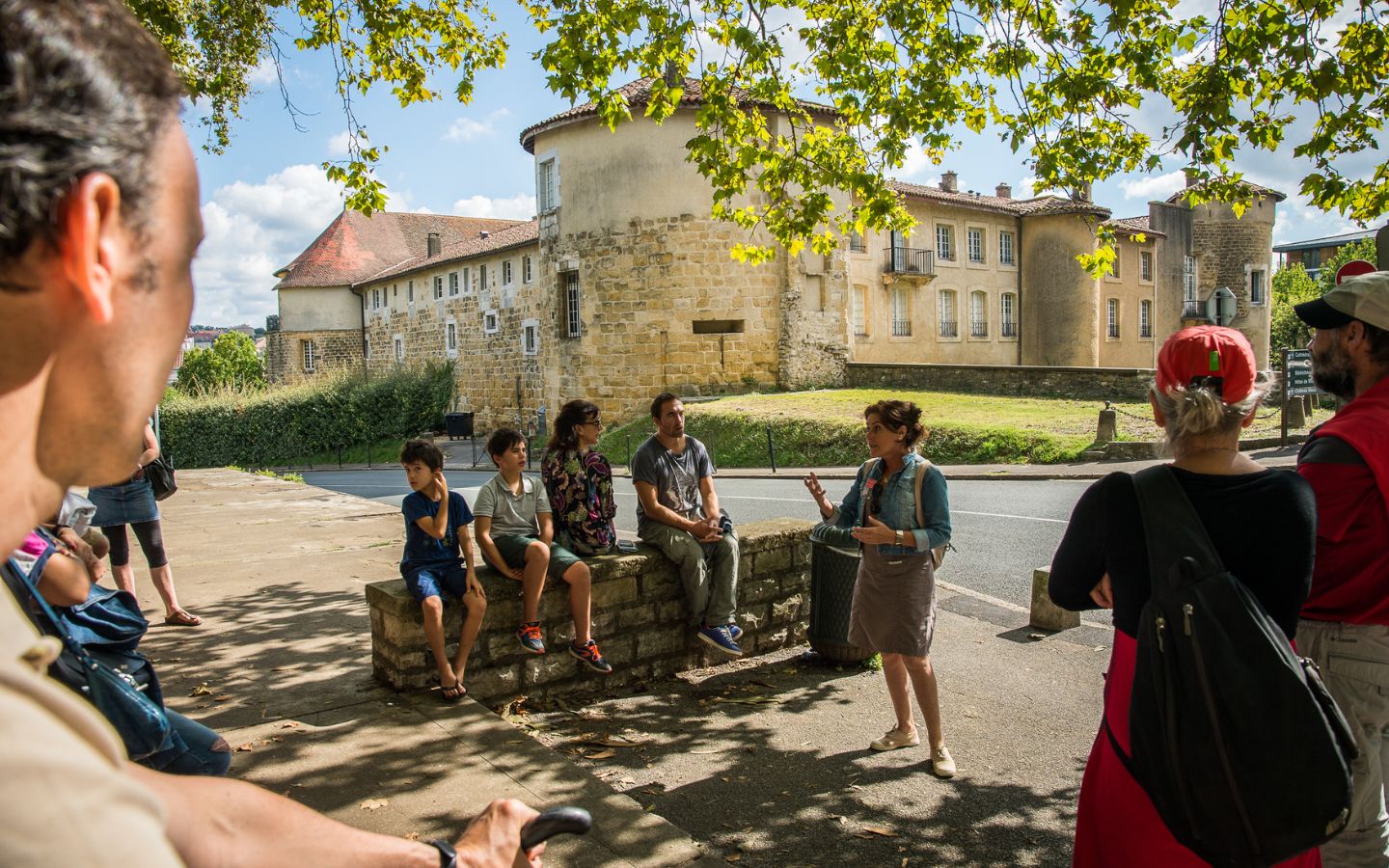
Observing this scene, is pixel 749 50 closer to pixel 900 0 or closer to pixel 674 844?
pixel 900 0

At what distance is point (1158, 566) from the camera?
2395mm

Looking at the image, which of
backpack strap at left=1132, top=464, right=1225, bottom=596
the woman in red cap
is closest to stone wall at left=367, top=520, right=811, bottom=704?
the woman in red cap

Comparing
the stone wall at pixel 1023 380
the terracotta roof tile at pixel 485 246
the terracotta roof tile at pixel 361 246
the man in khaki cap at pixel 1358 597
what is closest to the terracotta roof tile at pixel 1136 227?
the stone wall at pixel 1023 380

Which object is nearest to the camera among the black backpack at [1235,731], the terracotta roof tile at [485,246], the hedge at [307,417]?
the black backpack at [1235,731]

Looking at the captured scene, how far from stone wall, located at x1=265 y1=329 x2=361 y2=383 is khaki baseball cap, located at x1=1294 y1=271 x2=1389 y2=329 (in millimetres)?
51031

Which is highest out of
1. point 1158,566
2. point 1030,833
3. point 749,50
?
point 749,50

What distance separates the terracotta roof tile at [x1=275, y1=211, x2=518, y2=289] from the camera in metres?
50.7

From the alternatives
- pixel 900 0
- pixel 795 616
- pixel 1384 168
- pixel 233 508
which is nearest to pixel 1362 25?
pixel 1384 168

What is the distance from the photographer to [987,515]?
12.5m

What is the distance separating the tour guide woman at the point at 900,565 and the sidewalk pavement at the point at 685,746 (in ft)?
1.22

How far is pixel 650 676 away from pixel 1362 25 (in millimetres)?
6467

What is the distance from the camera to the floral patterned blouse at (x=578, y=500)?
6117 millimetres

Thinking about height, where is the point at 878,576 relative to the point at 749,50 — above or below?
below

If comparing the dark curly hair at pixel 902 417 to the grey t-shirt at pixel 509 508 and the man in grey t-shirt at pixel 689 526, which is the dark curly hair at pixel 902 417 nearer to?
the man in grey t-shirt at pixel 689 526
